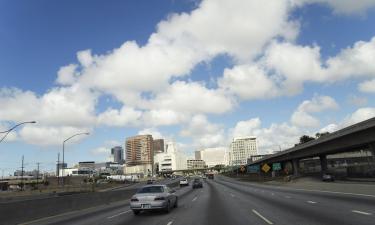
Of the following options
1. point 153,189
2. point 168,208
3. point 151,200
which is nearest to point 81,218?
point 151,200

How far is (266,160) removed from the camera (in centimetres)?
13238

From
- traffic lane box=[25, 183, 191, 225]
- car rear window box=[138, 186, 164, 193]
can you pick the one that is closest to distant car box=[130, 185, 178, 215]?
car rear window box=[138, 186, 164, 193]

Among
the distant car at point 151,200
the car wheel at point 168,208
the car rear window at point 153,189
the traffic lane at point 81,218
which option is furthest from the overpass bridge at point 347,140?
the traffic lane at point 81,218

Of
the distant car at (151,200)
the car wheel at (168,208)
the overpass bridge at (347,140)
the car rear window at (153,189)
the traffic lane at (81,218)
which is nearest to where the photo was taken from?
the traffic lane at (81,218)

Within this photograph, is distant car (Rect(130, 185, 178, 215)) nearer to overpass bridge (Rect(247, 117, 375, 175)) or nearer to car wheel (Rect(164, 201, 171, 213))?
car wheel (Rect(164, 201, 171, 213))

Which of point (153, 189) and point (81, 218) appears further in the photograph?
point (153, 189)

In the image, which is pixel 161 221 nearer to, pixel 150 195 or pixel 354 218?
pixel 150 195

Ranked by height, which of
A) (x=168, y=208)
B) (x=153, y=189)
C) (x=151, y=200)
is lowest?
(x=168, y=208)

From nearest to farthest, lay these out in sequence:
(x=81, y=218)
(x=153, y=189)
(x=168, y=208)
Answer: (x=81, y=218), (x=168, y=208), (x=153, y=189)

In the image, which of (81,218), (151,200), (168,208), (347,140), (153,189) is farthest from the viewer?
(347,140)

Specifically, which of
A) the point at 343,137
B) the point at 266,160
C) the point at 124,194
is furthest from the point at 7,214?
the point at 266,160

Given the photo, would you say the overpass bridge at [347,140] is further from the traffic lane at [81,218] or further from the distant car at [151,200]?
the traffic lane at [81,218]

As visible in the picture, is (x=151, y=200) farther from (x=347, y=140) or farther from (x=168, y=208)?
(x=347, y=140)

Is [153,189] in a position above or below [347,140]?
below
